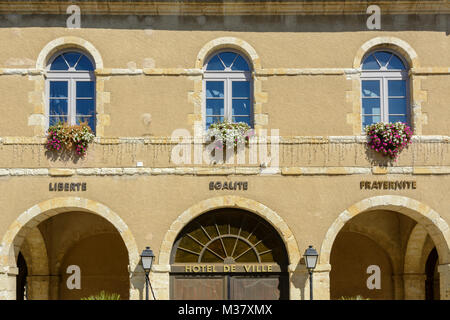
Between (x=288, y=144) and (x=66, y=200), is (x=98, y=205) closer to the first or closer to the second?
(x=66, y=200)

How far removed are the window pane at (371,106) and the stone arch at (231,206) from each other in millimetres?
2530

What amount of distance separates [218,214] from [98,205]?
209 centimetres

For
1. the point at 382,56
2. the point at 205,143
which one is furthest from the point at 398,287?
the point at 205,143

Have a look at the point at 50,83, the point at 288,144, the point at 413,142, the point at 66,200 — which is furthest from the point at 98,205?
the point at 413,142

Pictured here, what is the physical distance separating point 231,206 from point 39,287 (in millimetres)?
4895

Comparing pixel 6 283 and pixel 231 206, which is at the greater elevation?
pixel 231 206

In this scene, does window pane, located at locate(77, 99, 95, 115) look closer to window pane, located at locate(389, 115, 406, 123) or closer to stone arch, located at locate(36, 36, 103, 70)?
stone arch, located at locate(36, 36, 103, 70)

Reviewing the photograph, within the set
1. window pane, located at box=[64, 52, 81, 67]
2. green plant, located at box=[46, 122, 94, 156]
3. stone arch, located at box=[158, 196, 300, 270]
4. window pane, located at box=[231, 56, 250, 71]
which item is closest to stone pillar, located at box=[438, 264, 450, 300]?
stone arch, located at box=[158, 196, 300, 270]

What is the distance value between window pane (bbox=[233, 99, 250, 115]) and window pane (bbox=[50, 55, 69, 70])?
10.1 feet

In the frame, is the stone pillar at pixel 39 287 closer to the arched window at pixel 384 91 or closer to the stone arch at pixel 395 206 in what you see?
the stone arch at pixel 395 206

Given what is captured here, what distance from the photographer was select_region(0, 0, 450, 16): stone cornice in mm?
12438

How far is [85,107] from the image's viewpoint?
12570mm

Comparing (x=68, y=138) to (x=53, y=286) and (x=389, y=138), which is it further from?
(x=389, y=138)

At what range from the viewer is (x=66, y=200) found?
39.3 ft
